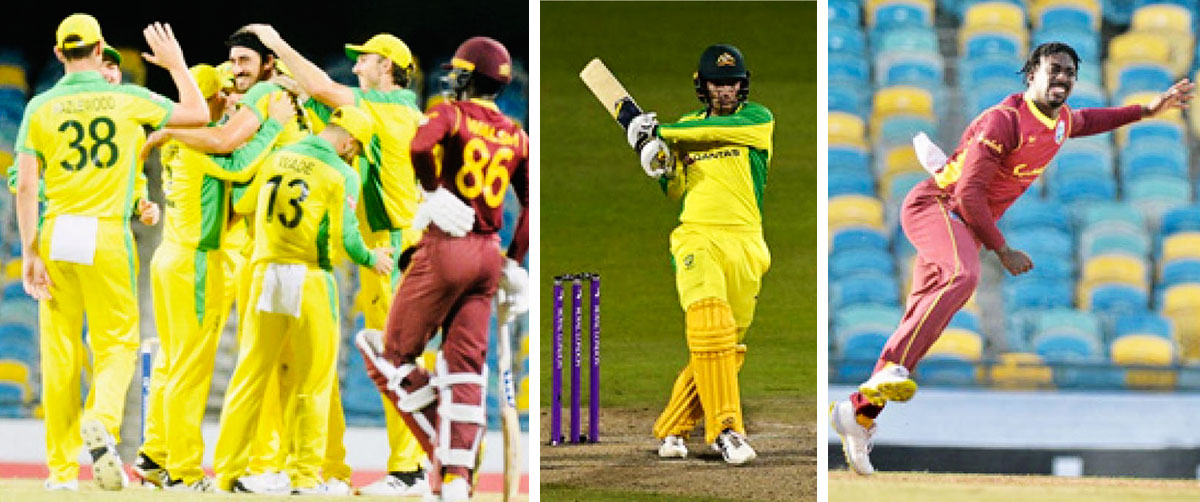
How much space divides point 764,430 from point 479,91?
2974mm

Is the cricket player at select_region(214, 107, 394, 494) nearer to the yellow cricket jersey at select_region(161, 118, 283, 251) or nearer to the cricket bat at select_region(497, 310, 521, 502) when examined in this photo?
the yellow cricket jersey at select_region(161, 118, 283, 251)

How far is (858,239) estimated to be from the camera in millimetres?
9445

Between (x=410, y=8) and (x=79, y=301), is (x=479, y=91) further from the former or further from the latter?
(x=79, y=301)

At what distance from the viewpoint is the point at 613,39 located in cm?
1861

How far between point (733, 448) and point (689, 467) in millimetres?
223

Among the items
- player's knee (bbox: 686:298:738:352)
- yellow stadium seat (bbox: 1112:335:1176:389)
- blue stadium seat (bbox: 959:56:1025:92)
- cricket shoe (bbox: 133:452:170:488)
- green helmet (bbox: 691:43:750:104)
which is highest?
green helmet (bbox: 691:43:750:104)

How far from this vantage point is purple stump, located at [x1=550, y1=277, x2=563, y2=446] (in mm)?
9945

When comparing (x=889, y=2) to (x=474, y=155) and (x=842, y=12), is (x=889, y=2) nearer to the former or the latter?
(x=842, y=12)

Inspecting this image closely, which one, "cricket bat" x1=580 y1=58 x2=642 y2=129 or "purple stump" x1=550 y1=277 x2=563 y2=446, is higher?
"cricket bat" x1=580 y1=58 x2=642 y2=129

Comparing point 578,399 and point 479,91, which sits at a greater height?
point 479,91

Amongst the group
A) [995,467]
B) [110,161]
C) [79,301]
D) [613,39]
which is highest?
[613,39]

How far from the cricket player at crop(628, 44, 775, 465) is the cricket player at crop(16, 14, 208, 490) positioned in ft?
7.49

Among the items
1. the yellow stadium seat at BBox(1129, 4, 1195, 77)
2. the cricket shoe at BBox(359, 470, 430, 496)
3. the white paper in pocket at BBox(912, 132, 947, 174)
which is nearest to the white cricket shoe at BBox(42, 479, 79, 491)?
the cricket shoe at BBox(359, 470, 430, 496)

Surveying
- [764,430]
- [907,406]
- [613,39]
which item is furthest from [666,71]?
[907,406]
